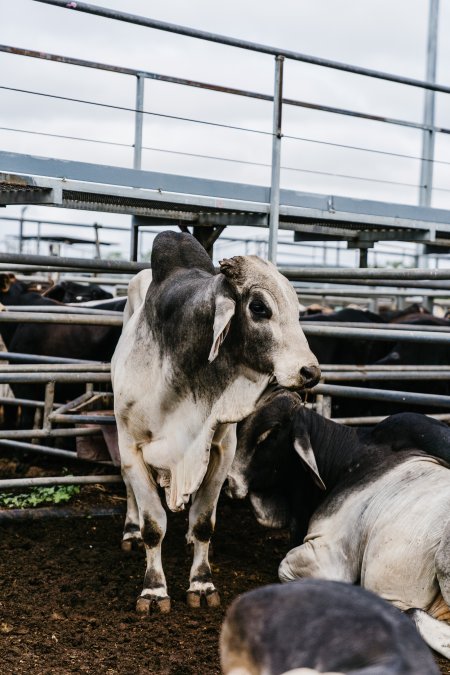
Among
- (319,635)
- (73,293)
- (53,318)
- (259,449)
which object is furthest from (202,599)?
(73,293)

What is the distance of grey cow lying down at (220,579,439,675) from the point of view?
1.43m

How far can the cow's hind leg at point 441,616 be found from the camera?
3.86 meters

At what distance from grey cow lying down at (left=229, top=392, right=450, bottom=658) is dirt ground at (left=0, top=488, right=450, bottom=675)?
1.10 ft

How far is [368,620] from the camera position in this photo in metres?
1.49

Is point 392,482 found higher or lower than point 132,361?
lower

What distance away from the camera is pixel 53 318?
5469 millimetres

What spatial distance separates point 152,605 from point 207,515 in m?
0.54

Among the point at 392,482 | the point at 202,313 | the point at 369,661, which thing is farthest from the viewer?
the point at 392,482

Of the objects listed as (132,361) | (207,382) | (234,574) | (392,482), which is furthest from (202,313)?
(234,574)

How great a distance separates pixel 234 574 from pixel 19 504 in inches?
74.9

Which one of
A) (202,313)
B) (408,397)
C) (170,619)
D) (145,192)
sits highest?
(145,192)

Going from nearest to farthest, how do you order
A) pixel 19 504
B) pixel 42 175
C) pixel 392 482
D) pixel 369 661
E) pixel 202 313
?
1. pixel 369 661
2. pixel 202 313
3. pixel 392 482
4. pixel 42 175
5. pixel 19 504

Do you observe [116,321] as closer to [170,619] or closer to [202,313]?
[202,313]

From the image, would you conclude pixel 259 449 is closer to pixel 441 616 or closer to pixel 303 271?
pixel 303 271
